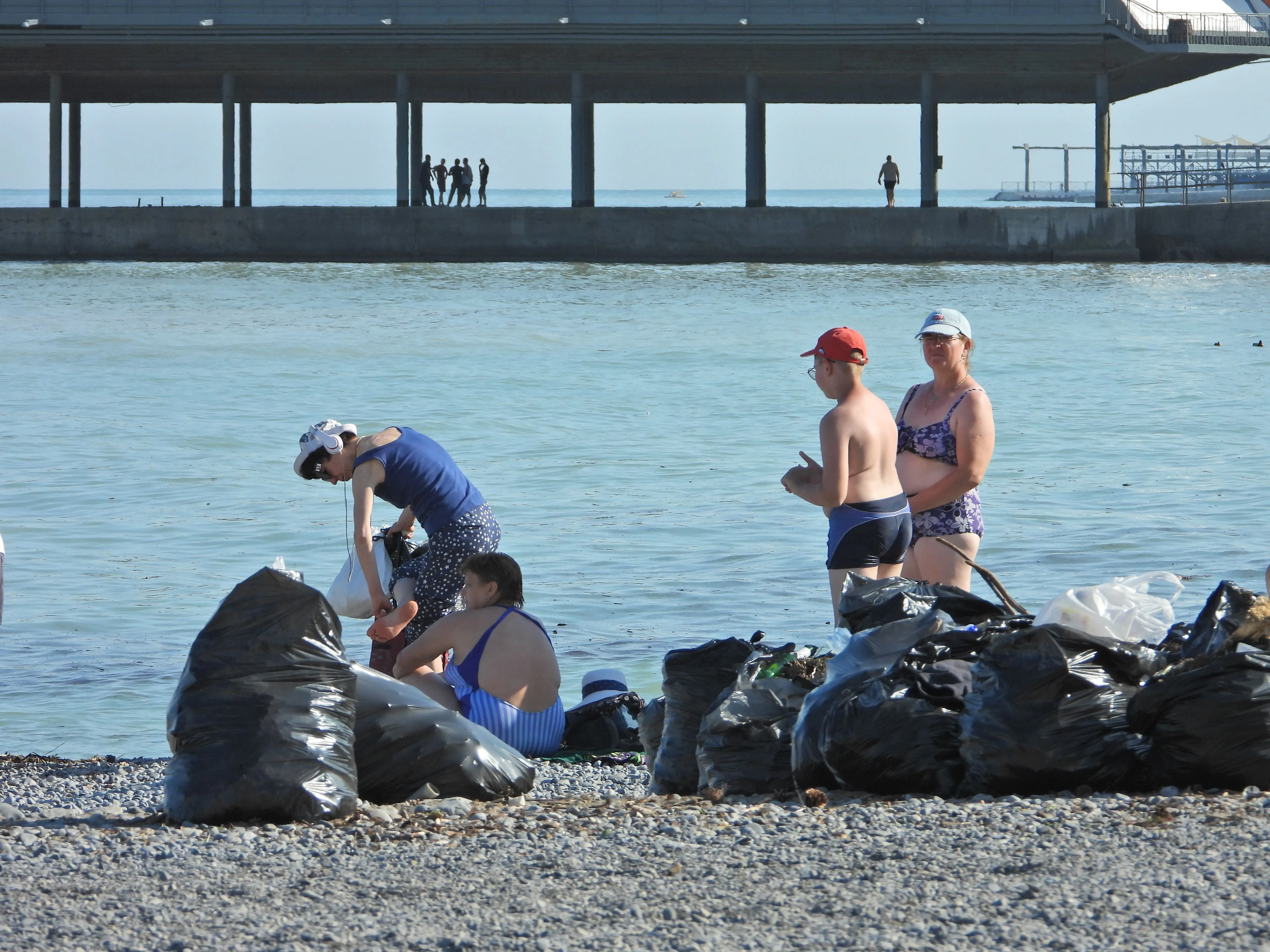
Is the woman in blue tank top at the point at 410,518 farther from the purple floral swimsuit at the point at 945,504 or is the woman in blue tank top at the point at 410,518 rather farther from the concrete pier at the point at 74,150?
the concrete pier at the point at 74,150

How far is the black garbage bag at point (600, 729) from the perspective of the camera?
5906mm

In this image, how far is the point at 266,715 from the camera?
12.8 ft

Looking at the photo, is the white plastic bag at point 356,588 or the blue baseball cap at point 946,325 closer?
the blue baseball cap at point 946,325

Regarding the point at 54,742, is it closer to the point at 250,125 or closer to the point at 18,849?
the point at 18,849

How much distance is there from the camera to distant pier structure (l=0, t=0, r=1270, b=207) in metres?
39.1

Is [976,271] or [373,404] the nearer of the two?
[373,404]

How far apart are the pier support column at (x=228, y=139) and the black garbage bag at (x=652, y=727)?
3904cm

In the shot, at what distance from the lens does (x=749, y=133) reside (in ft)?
137

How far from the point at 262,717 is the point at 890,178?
40.2m

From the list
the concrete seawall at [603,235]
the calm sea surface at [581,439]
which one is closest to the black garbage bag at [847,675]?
the calm sea surface at [581,439]


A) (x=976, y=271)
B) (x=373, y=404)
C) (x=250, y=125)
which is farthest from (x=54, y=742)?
(x=250, y=125)

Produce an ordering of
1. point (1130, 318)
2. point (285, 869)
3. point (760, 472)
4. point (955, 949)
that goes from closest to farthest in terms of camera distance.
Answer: point (955, 949)
point (285, 869)
point (760, 472)
point (1130, 318)

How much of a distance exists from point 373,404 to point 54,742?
44.0 feet

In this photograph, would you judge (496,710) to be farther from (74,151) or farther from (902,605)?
(74,151)
